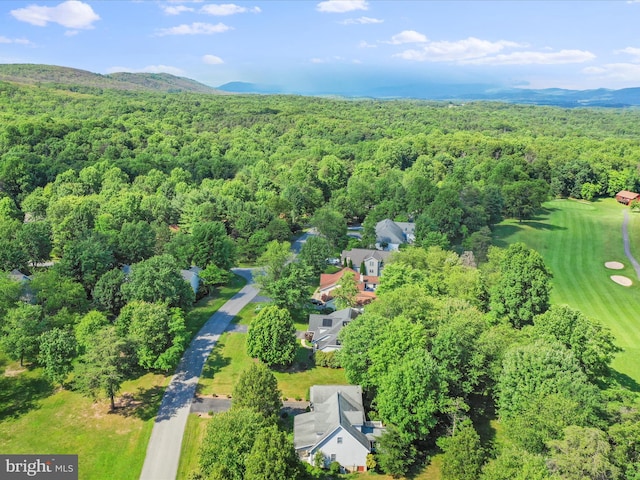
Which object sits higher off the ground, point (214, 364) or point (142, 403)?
point (214, 364)

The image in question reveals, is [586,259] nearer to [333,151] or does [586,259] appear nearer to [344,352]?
[344,352]

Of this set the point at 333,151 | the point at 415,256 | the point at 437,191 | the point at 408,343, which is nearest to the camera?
the point at 408,343

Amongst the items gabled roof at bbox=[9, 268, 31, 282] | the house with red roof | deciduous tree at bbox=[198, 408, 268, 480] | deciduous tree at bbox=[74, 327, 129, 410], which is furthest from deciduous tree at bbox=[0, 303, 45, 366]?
the house with red roof

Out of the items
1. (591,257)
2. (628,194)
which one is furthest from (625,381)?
(628,194)

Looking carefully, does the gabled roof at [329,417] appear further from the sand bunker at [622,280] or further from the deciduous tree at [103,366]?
the sand bunker at [622,280]

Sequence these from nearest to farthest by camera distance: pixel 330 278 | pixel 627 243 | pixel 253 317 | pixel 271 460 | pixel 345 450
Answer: pixel 271 460 → pixel 345 450 → pixel 253 317 → pixel 330 278 → pixel 627 243

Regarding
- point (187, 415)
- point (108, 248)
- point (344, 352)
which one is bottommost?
point (187, 415)

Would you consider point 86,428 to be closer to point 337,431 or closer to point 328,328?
point 337,431

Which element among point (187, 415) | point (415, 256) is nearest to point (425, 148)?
point (415, 256)
